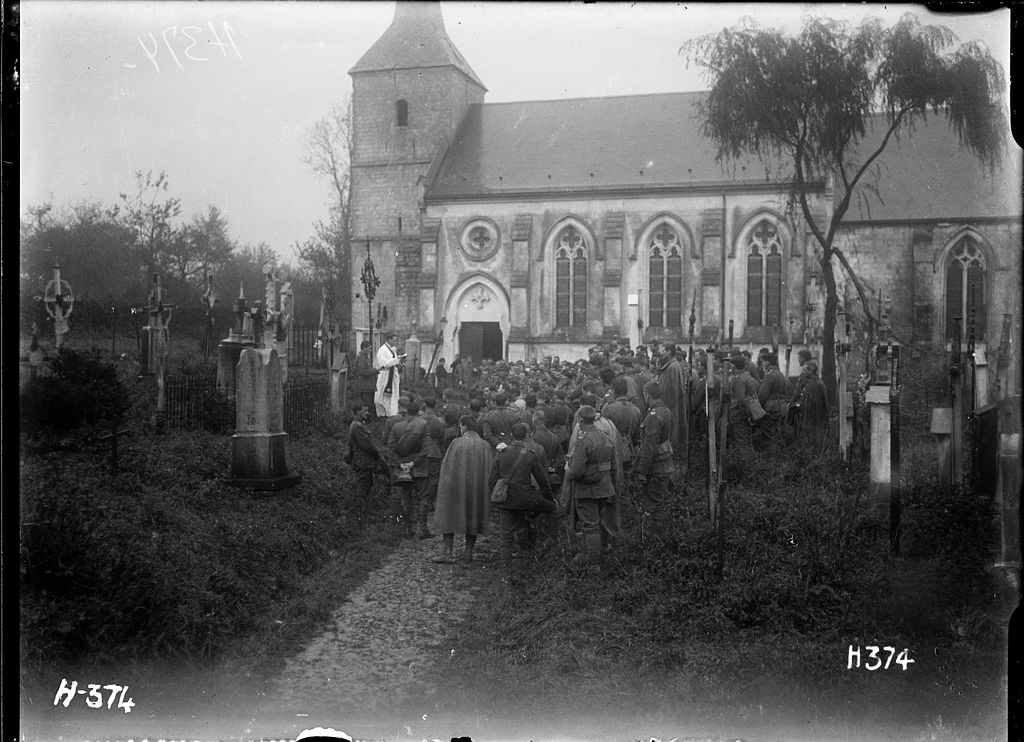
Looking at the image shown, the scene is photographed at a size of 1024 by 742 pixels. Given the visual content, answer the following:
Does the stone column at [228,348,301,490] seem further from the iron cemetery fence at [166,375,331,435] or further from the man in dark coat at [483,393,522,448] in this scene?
the man in dark coat at [483,393,522,448]

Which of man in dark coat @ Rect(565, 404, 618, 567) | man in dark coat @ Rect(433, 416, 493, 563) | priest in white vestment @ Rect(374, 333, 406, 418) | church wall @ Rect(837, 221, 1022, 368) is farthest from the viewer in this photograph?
church wall @ Rect(837, 221, 1022, 368)

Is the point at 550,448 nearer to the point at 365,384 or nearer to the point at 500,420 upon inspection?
the point at 500,420


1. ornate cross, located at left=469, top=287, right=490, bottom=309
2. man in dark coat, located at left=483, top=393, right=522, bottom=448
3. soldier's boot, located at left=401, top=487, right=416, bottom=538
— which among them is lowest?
soldier's boot, located at left=401, top=487, right=416, bottom=538

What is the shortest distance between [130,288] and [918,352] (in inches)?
899

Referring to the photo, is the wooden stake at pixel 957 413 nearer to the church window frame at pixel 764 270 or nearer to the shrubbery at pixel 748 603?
the shrubbery at pixel 748 603

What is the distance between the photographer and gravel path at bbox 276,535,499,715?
6.36 meters

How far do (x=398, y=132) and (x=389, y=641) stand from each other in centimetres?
2896

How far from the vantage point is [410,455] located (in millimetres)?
11148

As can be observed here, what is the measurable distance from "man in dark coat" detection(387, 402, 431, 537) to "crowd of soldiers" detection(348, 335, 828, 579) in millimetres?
14

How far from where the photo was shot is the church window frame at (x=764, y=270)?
1164 inches

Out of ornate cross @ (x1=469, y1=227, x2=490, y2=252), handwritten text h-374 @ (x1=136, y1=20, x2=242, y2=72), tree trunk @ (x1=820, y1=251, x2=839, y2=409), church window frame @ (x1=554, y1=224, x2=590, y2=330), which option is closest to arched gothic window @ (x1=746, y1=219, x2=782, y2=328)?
church window frame @ (x1=554, y1=224, x2=590, y2=330)

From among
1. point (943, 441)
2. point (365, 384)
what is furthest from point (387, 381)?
point (943, 441)

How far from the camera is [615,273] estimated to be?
101 ft

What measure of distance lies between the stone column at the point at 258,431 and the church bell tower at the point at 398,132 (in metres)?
21.6
